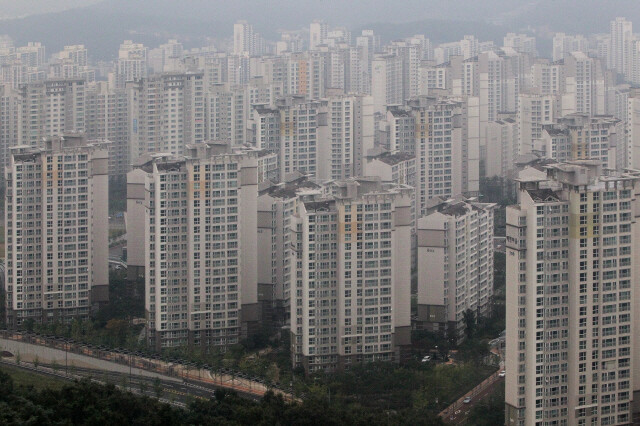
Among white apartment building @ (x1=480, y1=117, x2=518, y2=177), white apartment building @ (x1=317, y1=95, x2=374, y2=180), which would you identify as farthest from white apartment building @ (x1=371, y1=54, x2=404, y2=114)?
white apartment building @ (x1=317, y1=95, x2=374, y2=180)

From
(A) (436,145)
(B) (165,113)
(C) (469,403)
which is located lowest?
(C) (469,403)

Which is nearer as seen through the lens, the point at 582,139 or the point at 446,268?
the point at 446,268

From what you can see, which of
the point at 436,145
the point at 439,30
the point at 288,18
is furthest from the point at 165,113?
the point at 288,18

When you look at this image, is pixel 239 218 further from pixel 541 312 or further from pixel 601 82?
pixel 601 82

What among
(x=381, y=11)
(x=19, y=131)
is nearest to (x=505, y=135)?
(x=19, y=131)

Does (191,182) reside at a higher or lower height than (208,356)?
higher

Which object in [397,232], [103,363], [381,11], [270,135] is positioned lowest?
[103,363]

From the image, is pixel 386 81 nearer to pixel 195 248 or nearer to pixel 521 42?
pixel 521 42
